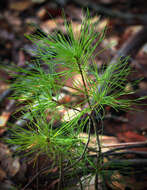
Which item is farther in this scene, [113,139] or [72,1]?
[72,1]

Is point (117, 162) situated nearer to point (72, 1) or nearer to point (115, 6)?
point (115, 6)

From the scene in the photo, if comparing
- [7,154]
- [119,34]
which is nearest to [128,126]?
[7,154]

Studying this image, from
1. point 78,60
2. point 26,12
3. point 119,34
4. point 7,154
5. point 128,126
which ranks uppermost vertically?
point 26,12

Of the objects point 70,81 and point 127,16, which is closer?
point 70,81

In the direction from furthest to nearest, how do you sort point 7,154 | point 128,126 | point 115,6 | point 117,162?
point 115,6
point 128,126
point 7,154
point 117,162

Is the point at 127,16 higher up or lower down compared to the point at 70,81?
higher up

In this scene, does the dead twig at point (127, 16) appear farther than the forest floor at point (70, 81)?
Yes

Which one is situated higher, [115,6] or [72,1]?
[72,1]

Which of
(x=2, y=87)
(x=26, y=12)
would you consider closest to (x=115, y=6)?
(x=26, y=12)

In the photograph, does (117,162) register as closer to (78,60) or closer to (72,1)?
(78,60)

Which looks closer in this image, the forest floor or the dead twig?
the forest floor

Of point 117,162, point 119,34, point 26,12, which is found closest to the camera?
point 117,162
